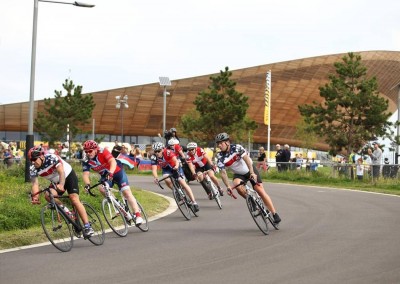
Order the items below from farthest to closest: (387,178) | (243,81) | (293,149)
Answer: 1. (293,149)
2. (243,81)
3. (387,178)

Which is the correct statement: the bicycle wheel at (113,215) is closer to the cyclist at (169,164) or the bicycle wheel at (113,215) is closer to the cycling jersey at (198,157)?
the cyclist at (169,164)

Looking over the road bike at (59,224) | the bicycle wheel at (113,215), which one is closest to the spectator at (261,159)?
the bicycle wheel at (113,215)

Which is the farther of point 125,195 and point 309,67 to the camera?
point 309,67

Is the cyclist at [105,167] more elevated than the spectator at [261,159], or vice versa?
the spectator at [261,159]

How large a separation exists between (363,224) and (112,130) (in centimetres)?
7981

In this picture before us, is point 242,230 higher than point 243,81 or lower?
lower

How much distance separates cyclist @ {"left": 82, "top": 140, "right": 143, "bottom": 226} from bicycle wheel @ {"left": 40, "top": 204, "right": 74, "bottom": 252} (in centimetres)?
93

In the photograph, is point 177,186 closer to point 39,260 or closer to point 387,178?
point 39,260

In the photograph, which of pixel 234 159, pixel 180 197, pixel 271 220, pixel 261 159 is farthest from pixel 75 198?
pixel 261 159

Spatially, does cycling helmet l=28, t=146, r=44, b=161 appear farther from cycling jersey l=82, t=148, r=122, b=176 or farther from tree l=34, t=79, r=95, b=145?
tree l=34, t=79, r=95, b=145

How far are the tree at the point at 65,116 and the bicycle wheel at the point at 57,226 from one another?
4435cm

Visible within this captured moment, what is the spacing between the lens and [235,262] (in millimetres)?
8305

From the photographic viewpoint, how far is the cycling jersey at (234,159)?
11633 mm

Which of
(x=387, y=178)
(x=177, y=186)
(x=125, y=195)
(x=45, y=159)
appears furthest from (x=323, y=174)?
(x=45, y=159)
